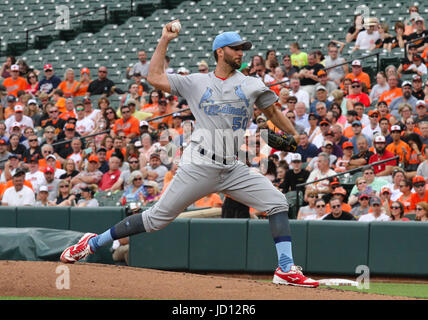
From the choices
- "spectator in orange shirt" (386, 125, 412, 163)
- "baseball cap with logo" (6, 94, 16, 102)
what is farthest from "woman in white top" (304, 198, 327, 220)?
"baseball cap with logo" (6, 94, 16, 102)

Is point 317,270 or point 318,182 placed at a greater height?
point 318,182

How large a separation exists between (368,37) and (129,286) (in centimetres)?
1084

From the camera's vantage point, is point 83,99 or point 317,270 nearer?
point 317,270

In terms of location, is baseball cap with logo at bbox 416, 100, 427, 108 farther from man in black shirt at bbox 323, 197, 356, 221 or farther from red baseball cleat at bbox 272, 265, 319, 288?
red baseball cleat at bbox 272, 265, 319, 288

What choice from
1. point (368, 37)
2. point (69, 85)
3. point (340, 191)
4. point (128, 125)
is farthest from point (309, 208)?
point (69, 85)

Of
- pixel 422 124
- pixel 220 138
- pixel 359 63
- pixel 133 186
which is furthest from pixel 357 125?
pixel 220 138

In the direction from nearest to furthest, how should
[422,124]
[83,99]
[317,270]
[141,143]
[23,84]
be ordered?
[317,270] → [422,124] → [141,143] → [83,99] → [23,84]

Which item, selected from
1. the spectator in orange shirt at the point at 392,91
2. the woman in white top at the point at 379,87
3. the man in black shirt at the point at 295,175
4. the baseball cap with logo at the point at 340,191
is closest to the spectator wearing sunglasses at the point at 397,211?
the baseball cap with logo at the point at 340,191

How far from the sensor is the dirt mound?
6402 millimetres

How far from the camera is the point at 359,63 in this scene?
1507cm

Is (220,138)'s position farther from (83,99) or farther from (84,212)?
(83,99)

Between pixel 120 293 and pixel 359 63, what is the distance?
9.45 meters

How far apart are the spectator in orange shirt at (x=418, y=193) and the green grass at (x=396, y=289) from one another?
1356mm

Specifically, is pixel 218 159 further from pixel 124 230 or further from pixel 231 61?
pixel 124 230
